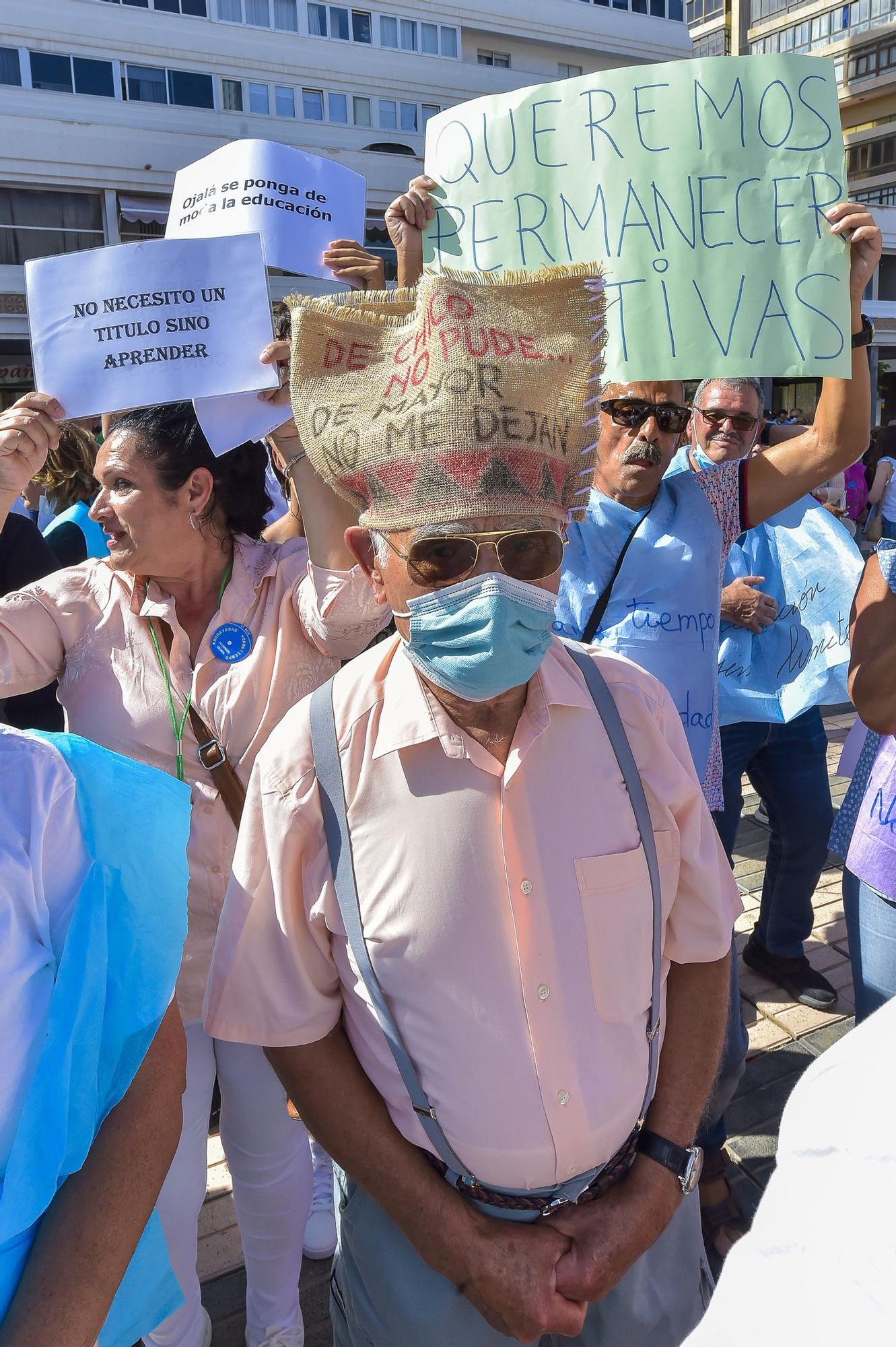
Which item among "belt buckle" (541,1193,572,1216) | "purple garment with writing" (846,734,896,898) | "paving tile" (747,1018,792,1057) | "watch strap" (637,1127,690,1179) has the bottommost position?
"paving tile" (747,1018,792,1057)

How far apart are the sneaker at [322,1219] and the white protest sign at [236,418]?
1766 millimetres

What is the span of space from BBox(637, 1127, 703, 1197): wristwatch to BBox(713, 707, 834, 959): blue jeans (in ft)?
5.71

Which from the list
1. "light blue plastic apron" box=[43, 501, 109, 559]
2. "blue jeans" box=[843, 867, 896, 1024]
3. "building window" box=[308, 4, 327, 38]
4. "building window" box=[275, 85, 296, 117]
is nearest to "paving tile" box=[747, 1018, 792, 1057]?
"blue jeans" box=[843, 867, 896, 1024]

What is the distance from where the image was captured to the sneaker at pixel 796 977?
3.33 metres

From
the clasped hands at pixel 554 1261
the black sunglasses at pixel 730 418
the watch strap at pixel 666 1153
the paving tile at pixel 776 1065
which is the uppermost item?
the black sunglasses at pixel 730 418

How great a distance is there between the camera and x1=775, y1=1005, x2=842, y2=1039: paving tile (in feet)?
10.5

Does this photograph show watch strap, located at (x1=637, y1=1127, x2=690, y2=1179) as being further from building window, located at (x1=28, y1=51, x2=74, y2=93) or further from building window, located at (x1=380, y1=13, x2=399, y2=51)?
building window, located at (x1=380, y1=13, x2=399, y2=51)

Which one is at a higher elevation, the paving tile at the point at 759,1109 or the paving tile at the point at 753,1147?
the paving tile at the point at 759,1109

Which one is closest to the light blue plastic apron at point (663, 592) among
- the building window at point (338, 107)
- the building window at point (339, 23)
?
the building window at point (338, 107)

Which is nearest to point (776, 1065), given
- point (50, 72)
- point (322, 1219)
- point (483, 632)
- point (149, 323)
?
point (322, 1219)

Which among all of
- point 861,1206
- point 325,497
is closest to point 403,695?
point 325,497

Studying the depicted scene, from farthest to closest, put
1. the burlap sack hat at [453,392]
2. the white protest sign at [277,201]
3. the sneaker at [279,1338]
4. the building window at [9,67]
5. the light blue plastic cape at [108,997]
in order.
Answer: the building window at [9,67], the white protest sign at [277,201], the sneaker at [279,1338], the burlap sack hat at [453,392], the light blue plastic cape at [108,997]

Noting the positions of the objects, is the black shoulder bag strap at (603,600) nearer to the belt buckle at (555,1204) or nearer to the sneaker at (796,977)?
the belt buckle at (555,1204)

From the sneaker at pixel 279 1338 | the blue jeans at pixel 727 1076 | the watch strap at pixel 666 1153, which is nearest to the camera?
the watch strap at pixel 666 1153
